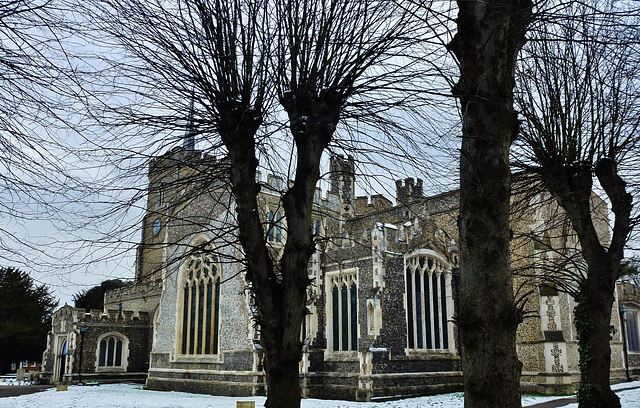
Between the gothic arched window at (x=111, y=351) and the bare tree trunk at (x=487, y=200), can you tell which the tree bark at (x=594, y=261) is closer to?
the bare tree trunk at (x=487, y=200)

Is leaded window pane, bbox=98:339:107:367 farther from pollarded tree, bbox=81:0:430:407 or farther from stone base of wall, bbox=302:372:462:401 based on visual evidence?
pollarded tree, bbox=81:0:430:407

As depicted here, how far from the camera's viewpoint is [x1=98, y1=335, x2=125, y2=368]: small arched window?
25.5m

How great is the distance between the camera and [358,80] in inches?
238

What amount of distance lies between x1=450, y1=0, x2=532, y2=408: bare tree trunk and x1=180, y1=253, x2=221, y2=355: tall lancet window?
586 inches

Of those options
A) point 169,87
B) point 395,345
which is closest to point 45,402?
point 395,345

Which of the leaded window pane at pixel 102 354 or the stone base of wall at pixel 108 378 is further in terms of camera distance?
the leaded window pane at pixel 102 354

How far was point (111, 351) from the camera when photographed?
2595 cm

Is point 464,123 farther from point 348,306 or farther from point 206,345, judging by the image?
point 206,345

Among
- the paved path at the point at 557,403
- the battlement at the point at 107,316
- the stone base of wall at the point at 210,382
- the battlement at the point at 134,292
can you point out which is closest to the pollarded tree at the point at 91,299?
the battlement at the point at 134,292

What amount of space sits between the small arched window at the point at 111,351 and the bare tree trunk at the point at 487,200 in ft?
82.6

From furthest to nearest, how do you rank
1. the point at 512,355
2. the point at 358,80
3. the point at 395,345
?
the point at 395,345, the point at 358,80, the point at 512,355

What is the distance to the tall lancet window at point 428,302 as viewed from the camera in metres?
16.2

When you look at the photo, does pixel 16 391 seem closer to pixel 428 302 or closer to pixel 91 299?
pixel 428 302

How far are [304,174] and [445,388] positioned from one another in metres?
12.7
